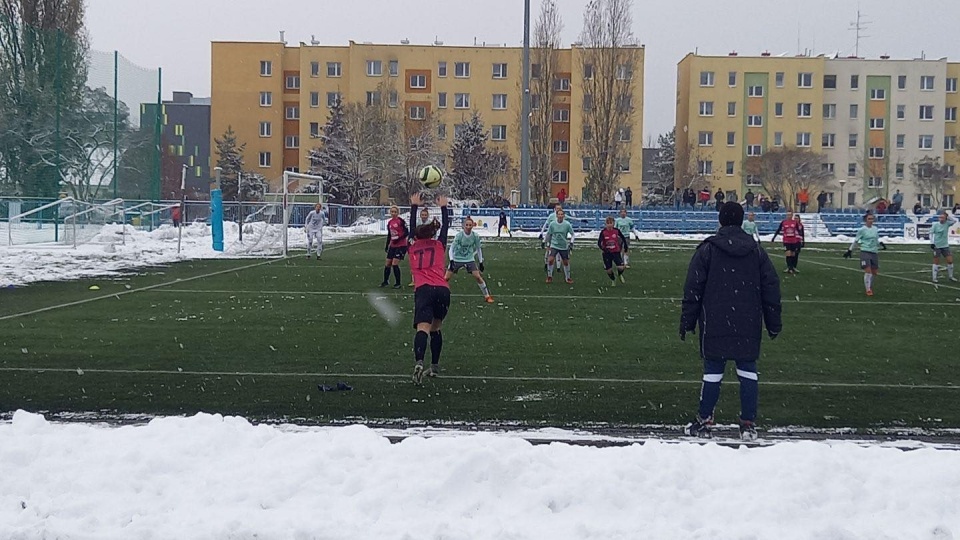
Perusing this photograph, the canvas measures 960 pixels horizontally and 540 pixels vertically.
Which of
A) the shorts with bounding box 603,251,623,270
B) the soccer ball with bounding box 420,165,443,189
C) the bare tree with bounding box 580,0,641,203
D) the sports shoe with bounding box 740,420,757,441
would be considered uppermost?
the bare tree with bounding box 580,0,641,203

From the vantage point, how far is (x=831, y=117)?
277ft

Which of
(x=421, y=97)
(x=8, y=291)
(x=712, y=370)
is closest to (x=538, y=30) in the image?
(x=421, y=97)

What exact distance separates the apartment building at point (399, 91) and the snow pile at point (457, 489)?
72.1 metres

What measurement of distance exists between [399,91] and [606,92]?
22877 mm

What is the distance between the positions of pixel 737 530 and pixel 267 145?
265 ft

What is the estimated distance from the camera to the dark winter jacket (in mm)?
7730

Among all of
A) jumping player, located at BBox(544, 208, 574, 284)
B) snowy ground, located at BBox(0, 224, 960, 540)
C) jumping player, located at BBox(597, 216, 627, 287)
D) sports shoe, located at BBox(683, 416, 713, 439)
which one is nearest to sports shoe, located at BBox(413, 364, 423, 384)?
sports shoe, located at BBox(683, 416, 713, 439)

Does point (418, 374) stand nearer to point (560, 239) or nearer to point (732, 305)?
point (732, 305)

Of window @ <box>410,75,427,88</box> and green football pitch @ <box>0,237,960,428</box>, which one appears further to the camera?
window @ <box>410,75,427,88</box>

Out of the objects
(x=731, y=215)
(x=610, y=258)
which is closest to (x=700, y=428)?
(x=731, y=215)

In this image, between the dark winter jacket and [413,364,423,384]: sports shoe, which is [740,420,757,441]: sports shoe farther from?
[413,364,423,384]: sports shoe

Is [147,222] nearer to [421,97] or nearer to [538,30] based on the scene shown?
[538,30]

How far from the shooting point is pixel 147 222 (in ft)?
125

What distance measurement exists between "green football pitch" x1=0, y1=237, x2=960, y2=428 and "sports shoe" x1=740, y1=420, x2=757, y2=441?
0.71m
